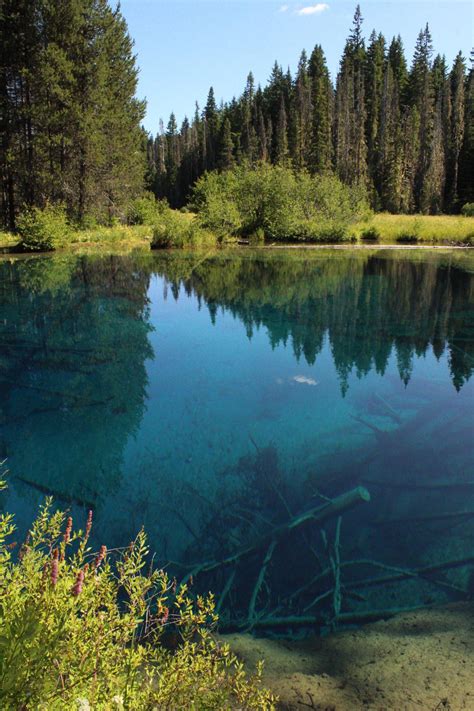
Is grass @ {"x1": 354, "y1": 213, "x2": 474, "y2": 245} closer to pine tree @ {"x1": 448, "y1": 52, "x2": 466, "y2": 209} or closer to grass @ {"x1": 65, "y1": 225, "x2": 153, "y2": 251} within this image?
grass @ {"x1": 65, "y1": 225, "x2": 153, "y2": 251}

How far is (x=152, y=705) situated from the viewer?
1884 mm

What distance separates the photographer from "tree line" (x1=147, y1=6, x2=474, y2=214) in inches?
1943

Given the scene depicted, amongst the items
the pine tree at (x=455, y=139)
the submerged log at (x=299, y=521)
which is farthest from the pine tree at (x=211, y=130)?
the submerged log at (x=299, y=521)

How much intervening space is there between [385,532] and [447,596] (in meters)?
0.79

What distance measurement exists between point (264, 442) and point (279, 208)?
27078 mm

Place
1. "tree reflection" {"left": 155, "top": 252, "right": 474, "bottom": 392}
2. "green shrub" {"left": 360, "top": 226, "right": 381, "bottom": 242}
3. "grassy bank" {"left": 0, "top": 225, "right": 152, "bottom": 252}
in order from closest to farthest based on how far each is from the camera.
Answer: "tree reflection" {"left": 155, "top": 252, "right": 474, "bottom": 392}, "grassy bank" {"left": 0, "top": 225, "right": 152, "bottom": 252}, "green shrub" {"left": 360, "top": 226, "right": 381, "bottom": 242}

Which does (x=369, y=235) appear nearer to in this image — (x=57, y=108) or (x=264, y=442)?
(x=57, y=108)

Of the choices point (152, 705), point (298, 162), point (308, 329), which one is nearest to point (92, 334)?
point (308, 329)

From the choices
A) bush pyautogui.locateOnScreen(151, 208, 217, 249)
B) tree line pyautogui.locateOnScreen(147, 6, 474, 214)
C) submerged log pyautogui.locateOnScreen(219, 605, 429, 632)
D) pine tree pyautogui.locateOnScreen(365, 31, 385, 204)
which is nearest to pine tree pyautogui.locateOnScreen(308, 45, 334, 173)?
tree line pyautogui.locateOnScreen(147, 6, 474, 214)

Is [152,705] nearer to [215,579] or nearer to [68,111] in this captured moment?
[215,579]

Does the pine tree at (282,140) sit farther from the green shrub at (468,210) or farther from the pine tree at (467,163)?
the green shrub at (468,210)

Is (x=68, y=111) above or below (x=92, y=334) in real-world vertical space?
above

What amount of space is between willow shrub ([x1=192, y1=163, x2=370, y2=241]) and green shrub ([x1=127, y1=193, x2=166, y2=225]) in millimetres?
4802

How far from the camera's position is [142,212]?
1419 inches
